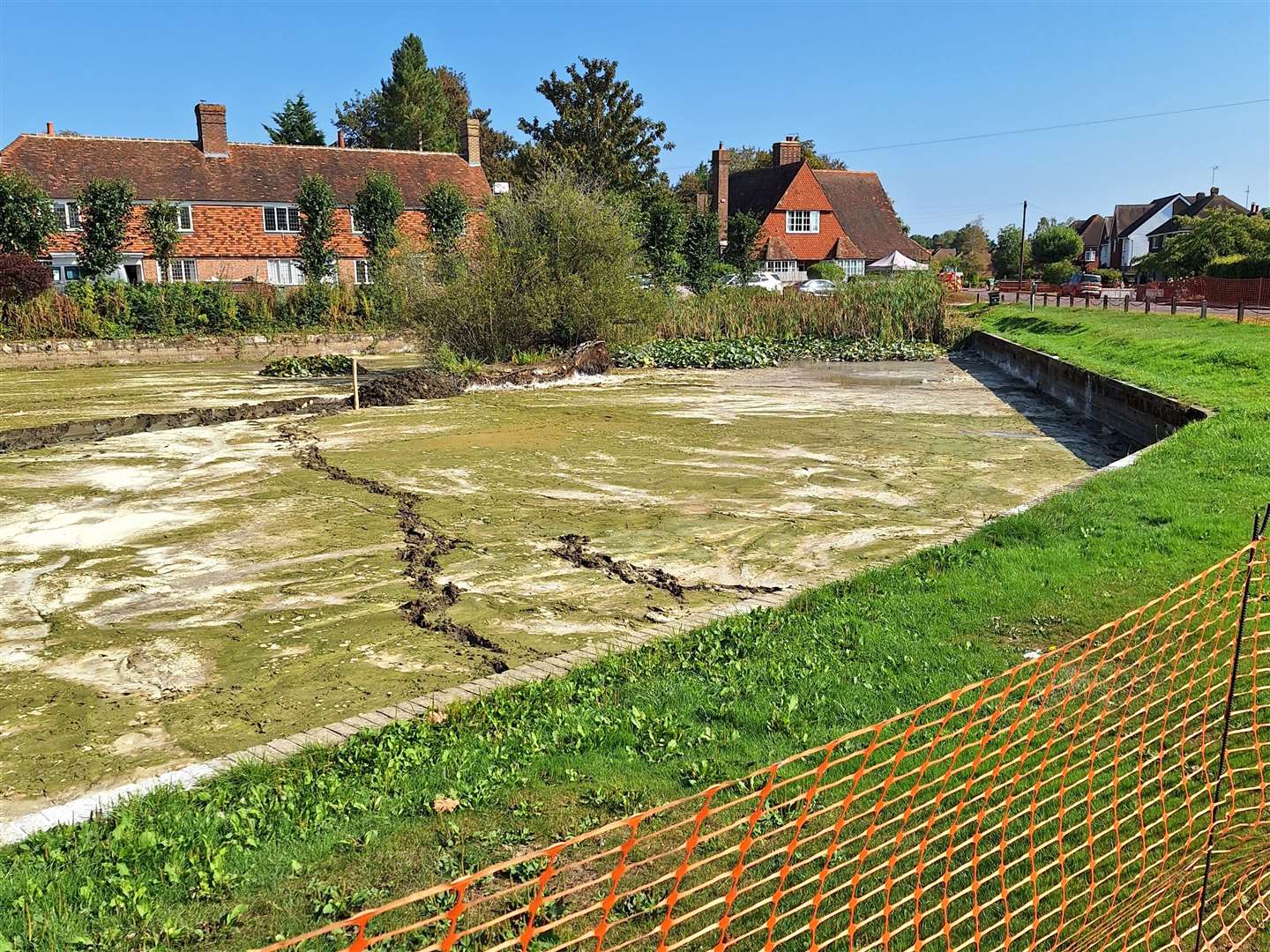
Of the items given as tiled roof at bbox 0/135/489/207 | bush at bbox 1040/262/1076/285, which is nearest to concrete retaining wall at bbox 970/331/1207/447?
tiled roof at bbox 0/135/489/207

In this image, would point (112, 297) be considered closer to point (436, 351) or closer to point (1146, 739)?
point (436, 351)

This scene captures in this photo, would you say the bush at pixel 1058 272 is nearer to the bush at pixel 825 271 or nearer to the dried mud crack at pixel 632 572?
the bush at pixel 825 271

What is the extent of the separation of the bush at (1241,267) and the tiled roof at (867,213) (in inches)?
1019

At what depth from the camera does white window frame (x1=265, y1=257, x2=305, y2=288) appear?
4854 centimetres

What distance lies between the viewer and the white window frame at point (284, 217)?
158 ft

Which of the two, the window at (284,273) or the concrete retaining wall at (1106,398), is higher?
the window at (284,273)

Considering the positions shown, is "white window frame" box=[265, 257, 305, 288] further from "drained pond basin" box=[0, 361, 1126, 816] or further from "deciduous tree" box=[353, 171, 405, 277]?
"drained pond basin" box=[0, 361, 1126, 816]

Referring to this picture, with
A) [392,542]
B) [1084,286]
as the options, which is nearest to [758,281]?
[1084,286]

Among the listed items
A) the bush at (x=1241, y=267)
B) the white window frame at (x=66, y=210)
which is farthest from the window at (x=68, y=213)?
the bush at (x=1241, y=267)

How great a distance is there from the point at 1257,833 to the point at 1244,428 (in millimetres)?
9352

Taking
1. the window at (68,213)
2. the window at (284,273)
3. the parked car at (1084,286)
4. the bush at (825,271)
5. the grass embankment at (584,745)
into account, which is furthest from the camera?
the bush at (825,271)

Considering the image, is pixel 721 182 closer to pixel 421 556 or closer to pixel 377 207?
pixel 377 207

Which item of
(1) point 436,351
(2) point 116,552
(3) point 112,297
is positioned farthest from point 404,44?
(2) point 116,552

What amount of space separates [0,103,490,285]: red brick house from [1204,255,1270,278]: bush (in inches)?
1337
